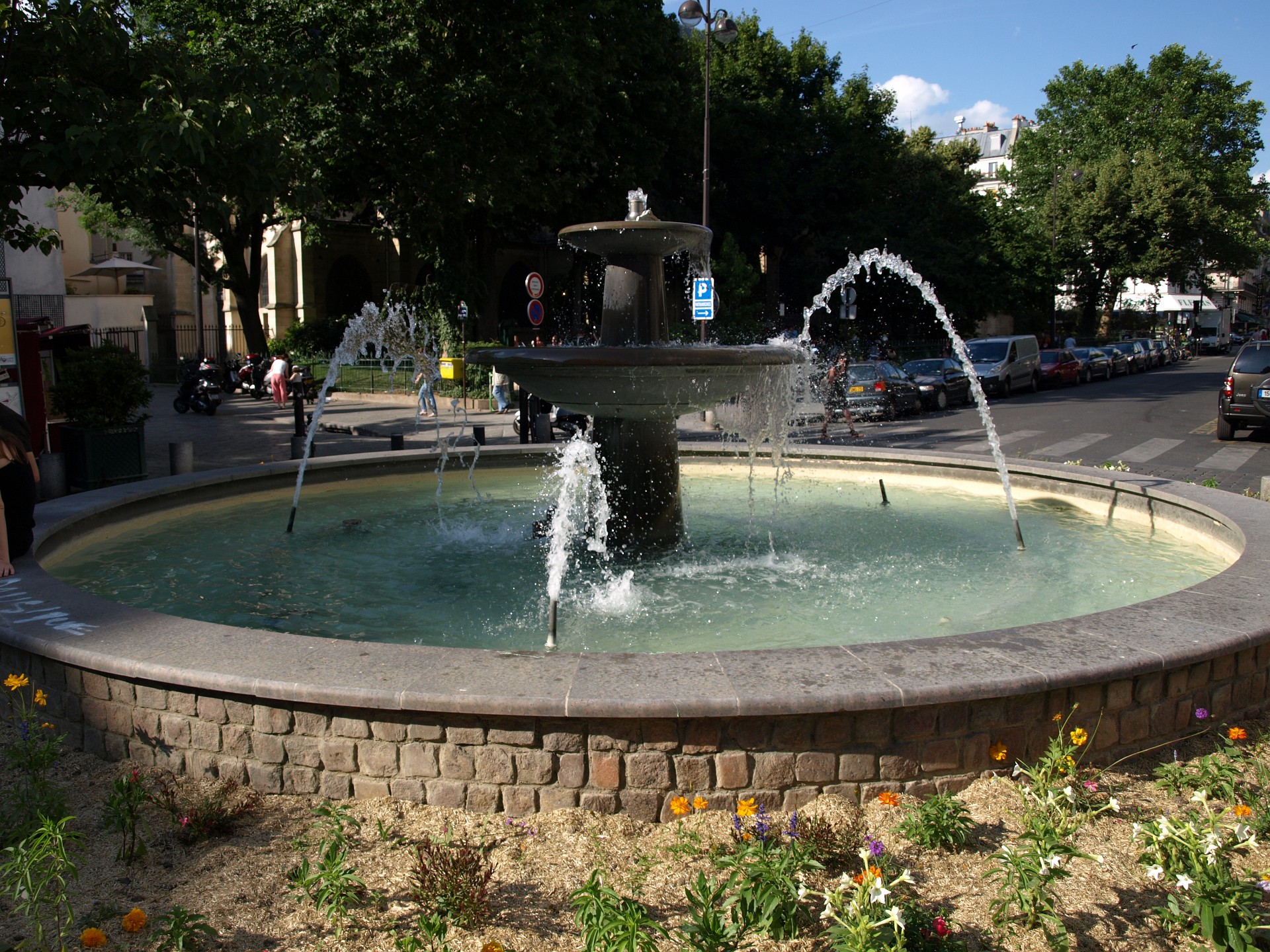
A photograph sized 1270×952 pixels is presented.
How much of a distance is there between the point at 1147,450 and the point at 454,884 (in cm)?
1661

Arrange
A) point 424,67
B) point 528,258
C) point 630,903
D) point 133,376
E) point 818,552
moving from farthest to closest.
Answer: point 528,258, point 424,67, point 133,376, point 818,552, point 630,903

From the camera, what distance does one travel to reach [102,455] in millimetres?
12070

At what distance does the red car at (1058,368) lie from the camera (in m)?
33.7

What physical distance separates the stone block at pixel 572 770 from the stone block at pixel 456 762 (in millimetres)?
334

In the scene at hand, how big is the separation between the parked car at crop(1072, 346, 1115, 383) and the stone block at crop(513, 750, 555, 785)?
3631cm

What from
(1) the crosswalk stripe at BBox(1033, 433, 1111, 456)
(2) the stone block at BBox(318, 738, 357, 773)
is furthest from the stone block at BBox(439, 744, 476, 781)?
(1) the crosswalk stripe at BBox(1033, 433, 1111, 456)

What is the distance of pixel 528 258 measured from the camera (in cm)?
5141

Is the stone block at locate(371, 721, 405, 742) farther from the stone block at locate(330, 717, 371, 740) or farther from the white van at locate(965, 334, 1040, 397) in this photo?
the white van at locate(965, 334, 1040, 397)

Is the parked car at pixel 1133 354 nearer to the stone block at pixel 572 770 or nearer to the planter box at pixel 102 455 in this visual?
the planter box at pixel 102 455

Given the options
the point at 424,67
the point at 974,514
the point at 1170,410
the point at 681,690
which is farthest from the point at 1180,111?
the point at 681,690

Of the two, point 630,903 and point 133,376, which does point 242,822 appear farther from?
point 133,376

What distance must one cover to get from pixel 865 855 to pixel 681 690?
960mm

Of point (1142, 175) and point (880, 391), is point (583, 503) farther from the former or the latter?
point (1142, 175)

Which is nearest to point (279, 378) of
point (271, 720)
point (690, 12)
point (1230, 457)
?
point (690, 12)
